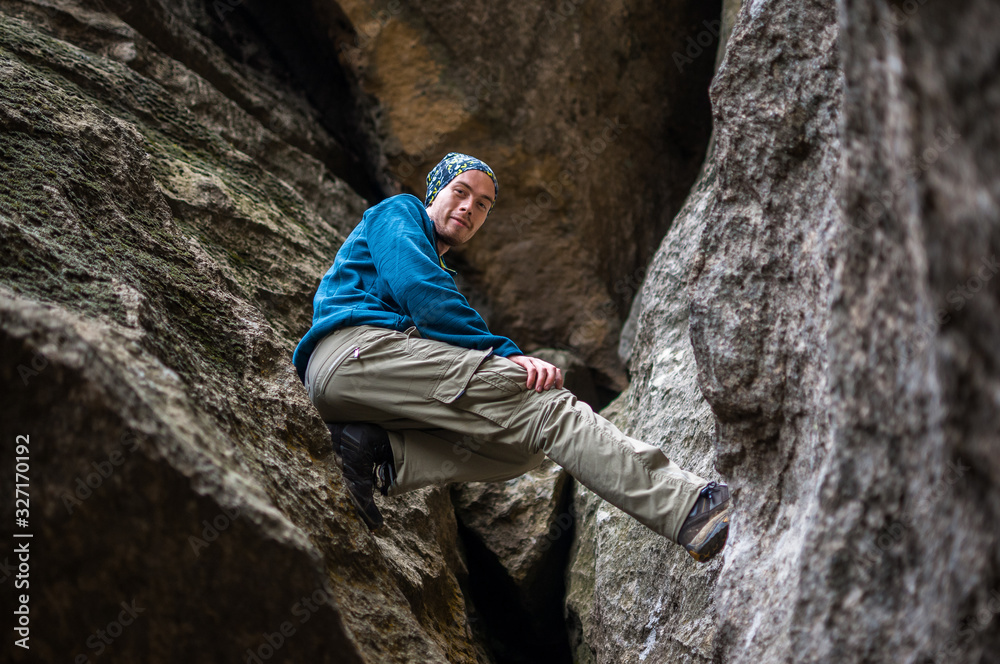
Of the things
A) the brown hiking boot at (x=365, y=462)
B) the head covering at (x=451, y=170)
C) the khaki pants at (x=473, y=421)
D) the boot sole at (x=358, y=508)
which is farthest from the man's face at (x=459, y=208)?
the boot sole at (x=358, y=508)

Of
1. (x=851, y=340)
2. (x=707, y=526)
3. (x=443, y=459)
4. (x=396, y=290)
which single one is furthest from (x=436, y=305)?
(x=851, y=340)

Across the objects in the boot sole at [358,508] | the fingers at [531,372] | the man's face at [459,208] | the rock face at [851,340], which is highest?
the rock face at [851,340]

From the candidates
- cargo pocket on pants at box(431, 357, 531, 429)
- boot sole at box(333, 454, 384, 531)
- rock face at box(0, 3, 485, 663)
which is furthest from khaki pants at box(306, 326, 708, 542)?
rock face at box(0, 3, 485, 663)

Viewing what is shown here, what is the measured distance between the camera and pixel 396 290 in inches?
124

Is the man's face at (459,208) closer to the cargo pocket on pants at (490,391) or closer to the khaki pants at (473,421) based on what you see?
the khaki pants at (473,421)

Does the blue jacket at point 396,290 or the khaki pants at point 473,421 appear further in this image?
the blue jacket at point 396,290

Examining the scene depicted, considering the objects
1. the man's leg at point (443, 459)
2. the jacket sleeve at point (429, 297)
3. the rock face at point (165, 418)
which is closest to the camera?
the rock face at point (165, 418)

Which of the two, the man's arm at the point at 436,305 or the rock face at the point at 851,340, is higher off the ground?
the rock face at the point at 851,340

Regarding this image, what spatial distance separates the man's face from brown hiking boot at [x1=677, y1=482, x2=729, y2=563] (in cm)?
170

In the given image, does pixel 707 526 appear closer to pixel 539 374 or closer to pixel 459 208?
pixel 539 374

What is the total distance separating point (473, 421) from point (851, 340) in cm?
158

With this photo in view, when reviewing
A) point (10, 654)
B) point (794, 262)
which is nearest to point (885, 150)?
point (794, 262)

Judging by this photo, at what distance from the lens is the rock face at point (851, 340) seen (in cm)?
151

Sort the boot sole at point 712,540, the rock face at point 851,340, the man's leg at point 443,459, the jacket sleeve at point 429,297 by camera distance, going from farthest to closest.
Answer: the man's leg at point 443,459 → the jacket sleeve at point 429,297 → the boot sole at point 712,540 → the rock face at point 851,340
